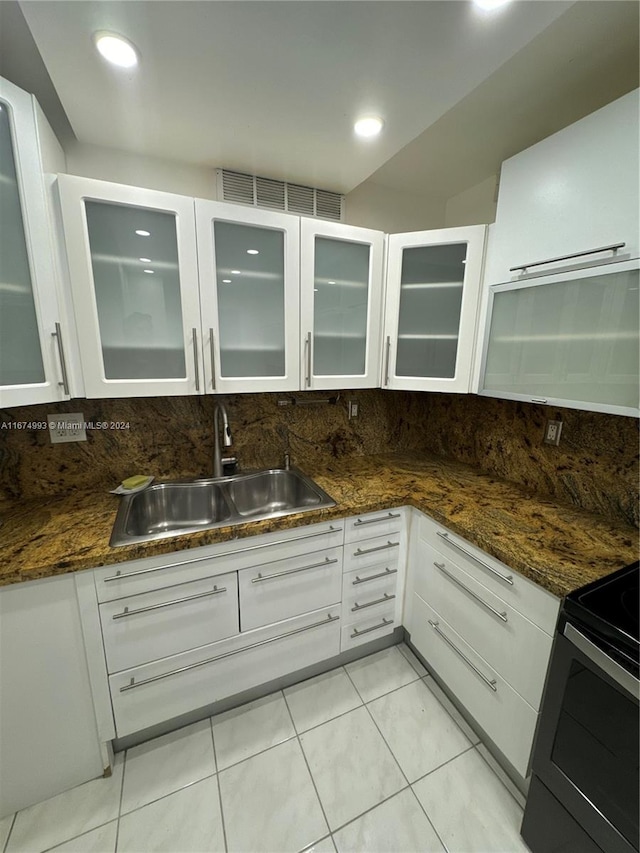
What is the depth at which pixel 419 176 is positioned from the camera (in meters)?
1.85

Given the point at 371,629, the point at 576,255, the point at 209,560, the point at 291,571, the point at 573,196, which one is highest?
the point at 573,196

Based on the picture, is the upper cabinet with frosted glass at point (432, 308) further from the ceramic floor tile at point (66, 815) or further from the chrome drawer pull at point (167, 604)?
the ceramic floor tile at point (66, 815)

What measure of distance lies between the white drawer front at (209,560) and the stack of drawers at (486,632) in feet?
1.55

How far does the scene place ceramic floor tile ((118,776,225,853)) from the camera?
3.48ft

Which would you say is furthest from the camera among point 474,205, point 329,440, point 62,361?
point 329,440

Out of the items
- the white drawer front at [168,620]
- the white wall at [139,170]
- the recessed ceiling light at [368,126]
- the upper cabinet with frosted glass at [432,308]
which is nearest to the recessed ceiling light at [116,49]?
the white wall at [139,170]

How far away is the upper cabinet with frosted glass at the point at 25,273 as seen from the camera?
1.03 m

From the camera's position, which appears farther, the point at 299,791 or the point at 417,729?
the point at 417,729

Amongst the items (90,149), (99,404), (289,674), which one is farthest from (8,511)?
(90,149)

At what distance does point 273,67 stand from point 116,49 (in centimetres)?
43

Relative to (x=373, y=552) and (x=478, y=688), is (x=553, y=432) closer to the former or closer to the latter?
(x=373, y=552)

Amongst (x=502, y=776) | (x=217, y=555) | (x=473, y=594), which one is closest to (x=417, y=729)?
(x=502, y=776)

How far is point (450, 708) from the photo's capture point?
4.89ft

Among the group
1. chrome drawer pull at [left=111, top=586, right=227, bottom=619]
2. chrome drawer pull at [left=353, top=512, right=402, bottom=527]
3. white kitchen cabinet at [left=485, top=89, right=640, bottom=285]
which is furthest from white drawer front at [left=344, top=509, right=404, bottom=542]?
white kitchen cabinet at [left=485, top=89, right=640, bottom=285]
